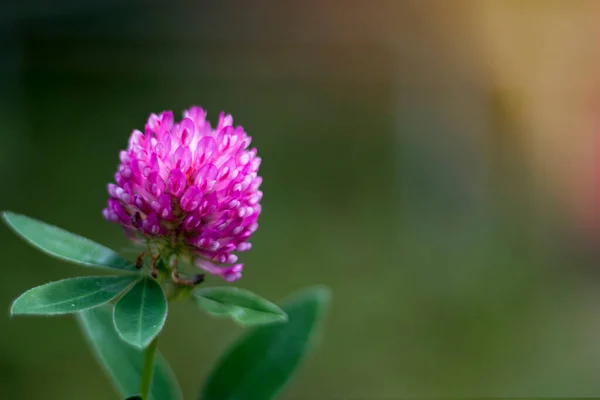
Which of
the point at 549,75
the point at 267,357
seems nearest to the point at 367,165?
the point at 549,75

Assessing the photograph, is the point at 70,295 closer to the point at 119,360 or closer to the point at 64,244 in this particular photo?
the point at 64,244

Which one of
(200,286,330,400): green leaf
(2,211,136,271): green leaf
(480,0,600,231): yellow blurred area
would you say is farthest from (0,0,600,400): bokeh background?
(2,211,136,271): green leaf

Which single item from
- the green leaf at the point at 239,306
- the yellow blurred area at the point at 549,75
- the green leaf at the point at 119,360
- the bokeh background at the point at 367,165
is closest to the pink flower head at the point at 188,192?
the green leaf at the point at 239,306

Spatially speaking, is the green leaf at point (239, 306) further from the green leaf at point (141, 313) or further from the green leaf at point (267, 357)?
the green leaf at point (267, 357)

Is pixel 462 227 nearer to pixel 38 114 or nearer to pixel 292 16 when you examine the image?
pixel 292 16

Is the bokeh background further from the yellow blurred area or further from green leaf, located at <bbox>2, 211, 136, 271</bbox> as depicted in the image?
green leaf, located at <bbox>2, 211, 136, 271</bbox>

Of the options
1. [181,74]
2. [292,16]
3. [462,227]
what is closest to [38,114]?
[181,74]
